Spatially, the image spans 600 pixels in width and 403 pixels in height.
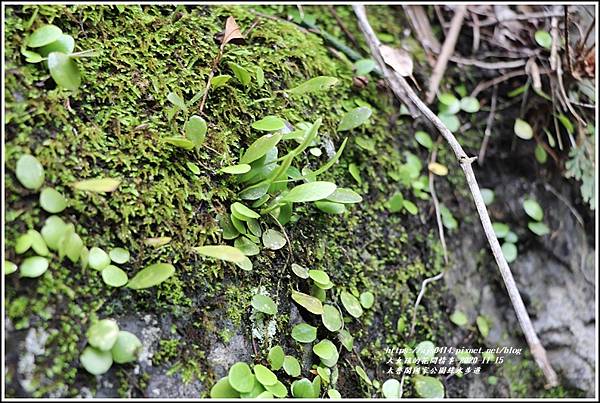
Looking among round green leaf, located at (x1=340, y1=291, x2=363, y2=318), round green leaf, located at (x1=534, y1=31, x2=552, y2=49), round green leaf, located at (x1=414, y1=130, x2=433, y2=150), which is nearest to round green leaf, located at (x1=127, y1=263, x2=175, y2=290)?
round green leaf, located at (x1=340, y1=291, x2=363, y2=318)

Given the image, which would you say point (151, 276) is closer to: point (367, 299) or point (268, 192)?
point (268, 192)

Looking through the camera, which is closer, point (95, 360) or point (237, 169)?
point (95, 360)

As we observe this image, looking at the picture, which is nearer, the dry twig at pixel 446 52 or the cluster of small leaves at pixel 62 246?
the cluster of small leaves at pixel 62 246

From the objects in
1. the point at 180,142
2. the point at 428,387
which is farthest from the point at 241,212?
the point at 428,387

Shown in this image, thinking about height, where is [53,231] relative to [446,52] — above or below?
above

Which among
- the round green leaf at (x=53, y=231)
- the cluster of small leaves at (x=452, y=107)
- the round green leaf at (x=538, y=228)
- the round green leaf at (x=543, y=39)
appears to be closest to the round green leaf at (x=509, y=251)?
the round green leaf at (x=538, y=228)

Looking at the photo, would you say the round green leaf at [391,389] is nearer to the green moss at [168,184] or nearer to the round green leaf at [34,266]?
the green moss at [168,184]
